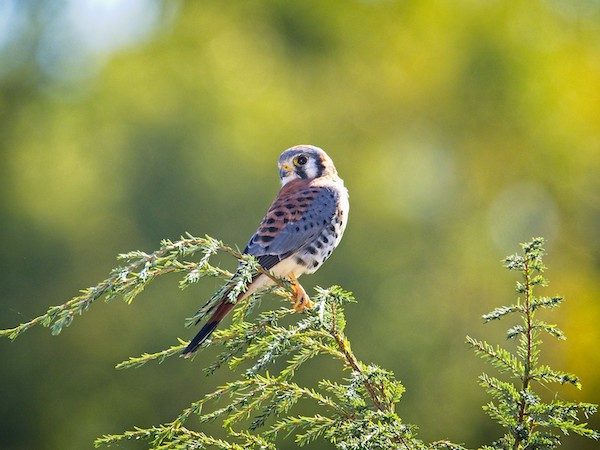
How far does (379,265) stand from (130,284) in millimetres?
13124

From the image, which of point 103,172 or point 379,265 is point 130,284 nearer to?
point 379,265

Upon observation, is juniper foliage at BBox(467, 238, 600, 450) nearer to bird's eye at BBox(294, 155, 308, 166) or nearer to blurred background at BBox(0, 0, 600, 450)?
bird's eye at BBox(294, 155, 308, 166)

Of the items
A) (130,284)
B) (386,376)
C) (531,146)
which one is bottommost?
(130,284)

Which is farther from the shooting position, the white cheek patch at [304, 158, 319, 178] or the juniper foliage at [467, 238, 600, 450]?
the white cheek patch at [304, 158, 319, 178]

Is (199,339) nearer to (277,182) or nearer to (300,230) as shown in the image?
(300,230)

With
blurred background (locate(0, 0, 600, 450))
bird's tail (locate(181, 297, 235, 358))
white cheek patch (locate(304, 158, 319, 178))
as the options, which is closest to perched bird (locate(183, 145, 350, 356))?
white cheek patch (locate(304, 158, 319, 178))

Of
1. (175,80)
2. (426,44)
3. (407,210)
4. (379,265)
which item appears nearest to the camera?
(379,265)

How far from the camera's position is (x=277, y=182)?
14984 millimetres

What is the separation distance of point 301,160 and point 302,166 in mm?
31

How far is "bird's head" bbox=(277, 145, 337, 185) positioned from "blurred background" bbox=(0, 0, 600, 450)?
7561mm

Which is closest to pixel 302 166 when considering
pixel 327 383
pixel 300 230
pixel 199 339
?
pixel 300 230

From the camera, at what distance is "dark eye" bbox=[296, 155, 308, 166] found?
5.38 m

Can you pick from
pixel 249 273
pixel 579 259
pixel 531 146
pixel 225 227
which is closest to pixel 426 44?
pixel 531 146

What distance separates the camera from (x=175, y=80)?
18781 millimetres
